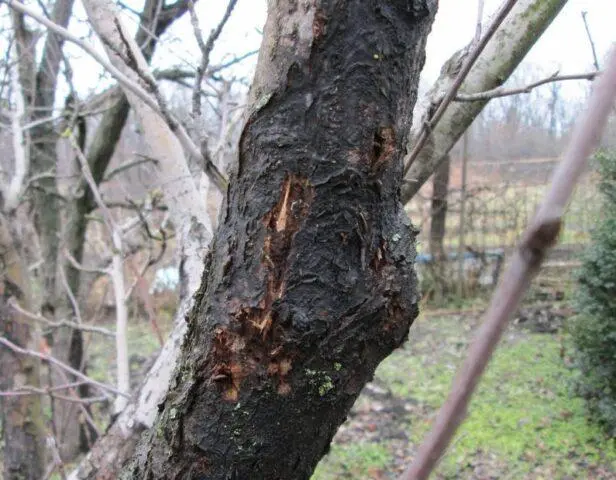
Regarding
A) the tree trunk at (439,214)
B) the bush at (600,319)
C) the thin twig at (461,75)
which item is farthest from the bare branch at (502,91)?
the tree trunk at (439,214)

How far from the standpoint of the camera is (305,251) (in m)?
0.86

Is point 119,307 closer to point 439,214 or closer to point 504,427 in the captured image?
point 504,427

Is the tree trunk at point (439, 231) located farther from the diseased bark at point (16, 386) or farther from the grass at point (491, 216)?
the diseased bark at point (16, 386)

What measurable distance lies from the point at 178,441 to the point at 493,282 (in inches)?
382

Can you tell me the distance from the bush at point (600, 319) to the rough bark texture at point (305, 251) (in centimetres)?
481

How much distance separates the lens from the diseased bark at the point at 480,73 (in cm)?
131

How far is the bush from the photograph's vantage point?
501cm

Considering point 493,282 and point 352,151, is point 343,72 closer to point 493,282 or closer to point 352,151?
point 352,151

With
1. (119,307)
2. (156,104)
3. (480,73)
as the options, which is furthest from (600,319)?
(156,104)

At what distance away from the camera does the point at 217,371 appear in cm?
93

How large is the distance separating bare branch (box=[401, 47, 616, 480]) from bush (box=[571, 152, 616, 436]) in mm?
5302

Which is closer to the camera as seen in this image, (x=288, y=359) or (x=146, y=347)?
(x=288, y=359)

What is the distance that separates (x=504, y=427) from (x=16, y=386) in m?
4.31

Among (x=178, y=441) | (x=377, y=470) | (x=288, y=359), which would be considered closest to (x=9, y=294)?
(x=178, y=441)
